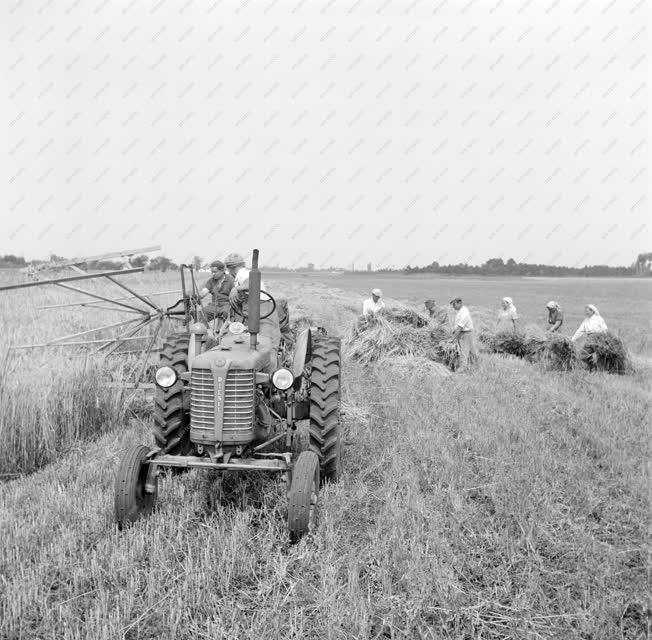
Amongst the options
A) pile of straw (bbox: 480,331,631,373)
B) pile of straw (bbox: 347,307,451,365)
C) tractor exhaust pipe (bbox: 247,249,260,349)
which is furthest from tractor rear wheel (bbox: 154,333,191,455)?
pile of straw (bbox: 480,331,631,373)

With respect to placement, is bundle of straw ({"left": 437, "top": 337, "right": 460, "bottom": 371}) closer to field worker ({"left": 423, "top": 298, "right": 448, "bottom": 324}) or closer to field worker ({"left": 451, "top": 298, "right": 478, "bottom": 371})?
field worker ({"left": 451, "top": 298, "right": 478, "bottom": 371})

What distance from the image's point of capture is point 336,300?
20.6 m

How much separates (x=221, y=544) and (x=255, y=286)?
5.88 ft

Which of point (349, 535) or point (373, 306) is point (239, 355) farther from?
point (373, 306)

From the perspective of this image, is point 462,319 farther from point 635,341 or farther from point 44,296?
point 44,296

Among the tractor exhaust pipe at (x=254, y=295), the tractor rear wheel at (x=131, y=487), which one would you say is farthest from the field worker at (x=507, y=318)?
the tractor rear wheel at (x=131, y=487)

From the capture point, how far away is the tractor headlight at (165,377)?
13.6 feet

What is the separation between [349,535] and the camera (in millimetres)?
3719

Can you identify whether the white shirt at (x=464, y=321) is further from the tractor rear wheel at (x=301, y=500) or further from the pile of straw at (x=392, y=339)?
the tractor rear wheel at (x=301, y=500)

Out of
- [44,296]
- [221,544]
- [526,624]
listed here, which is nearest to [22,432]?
[221,544]

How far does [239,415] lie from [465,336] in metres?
7.65

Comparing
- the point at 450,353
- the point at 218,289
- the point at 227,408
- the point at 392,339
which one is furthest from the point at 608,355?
the point at 227,408

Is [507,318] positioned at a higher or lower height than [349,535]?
higher

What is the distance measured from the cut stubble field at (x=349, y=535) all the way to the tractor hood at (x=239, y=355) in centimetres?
108
